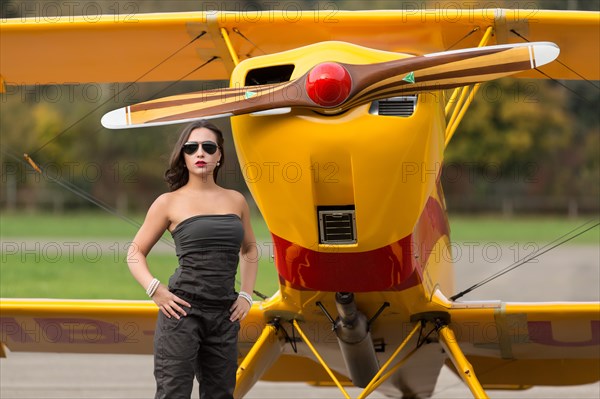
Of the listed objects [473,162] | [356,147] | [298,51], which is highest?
[298,51]

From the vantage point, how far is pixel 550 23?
6238 mm

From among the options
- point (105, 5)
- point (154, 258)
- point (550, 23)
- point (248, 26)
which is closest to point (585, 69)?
point (550, 23)

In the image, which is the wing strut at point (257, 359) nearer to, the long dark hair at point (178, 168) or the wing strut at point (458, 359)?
the wing strut at point (458, 359)

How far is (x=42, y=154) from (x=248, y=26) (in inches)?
1605

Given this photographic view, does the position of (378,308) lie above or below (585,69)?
below

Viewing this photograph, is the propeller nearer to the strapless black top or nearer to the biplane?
the biplane

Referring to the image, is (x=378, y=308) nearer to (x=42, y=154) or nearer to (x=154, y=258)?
(x=154, y=258)

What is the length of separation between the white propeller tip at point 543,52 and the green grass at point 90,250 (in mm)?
12395

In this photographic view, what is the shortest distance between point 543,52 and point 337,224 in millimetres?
1289

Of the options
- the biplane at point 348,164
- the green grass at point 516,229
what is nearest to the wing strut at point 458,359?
the biplane at point 348,164

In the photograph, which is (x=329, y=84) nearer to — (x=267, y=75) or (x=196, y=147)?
(x=267, y=75)

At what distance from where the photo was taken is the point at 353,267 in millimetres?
5254

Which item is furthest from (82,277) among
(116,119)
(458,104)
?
(116,119)

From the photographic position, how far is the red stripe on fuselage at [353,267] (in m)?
5.23
